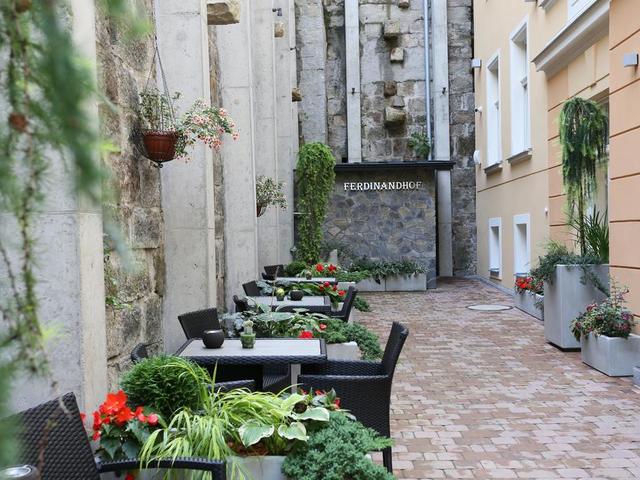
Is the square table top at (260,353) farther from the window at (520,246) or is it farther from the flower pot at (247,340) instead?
the window at (520,246)

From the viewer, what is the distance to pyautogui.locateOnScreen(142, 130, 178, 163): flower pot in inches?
194


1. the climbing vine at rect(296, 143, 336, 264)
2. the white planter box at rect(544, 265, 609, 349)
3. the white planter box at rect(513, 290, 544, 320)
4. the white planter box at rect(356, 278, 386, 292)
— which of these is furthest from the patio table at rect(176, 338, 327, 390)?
the white planter box at rect(356, 278, 386, 292)

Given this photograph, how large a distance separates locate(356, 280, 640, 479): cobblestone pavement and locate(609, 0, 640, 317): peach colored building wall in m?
1.13

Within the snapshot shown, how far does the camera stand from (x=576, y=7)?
32.5 ft

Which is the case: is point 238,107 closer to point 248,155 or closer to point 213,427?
point 248,155

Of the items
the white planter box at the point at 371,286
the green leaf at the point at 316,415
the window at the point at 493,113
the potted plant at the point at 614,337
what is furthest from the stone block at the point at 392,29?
the green leaf at the point at 316,415

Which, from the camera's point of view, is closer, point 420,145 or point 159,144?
point 159,144

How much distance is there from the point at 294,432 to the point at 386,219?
15.0 m

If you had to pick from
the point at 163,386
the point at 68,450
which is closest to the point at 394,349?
the point at 163,386

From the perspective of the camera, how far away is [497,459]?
470cm

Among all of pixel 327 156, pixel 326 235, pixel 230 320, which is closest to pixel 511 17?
pixel 327 156

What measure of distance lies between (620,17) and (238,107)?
4174 millimetres

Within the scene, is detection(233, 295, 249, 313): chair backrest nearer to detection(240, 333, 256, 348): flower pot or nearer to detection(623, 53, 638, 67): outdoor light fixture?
detection(240, 333, 256, 348): flower pot

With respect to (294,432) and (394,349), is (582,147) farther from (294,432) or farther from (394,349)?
(294,432)
